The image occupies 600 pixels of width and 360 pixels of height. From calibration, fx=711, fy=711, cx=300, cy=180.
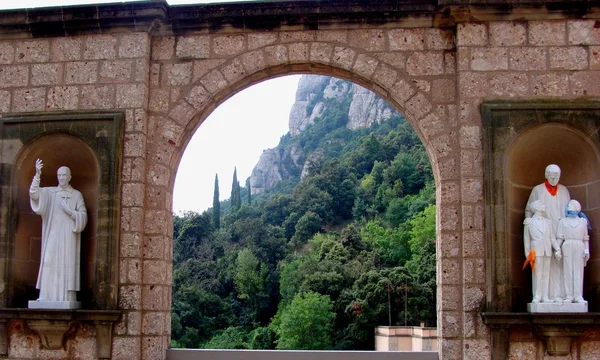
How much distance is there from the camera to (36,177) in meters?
7.60

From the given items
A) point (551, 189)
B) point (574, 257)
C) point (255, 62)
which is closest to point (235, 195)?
point (255, 62)

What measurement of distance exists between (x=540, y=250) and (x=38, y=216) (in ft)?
17.9

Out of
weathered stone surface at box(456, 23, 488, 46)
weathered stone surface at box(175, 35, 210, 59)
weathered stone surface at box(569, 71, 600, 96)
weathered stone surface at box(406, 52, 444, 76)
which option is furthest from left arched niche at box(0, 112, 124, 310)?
weathered stone surface at box(569, 71, 600, 96)

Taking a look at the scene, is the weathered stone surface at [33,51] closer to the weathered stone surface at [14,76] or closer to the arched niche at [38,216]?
the weathered stone surface at [14,76]

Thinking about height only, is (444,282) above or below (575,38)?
below

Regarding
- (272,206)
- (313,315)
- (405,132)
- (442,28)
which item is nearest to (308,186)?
(272,206)

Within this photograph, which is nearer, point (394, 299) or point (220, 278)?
point (394, 299)

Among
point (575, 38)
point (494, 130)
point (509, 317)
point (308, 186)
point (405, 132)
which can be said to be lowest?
point (509, 317)

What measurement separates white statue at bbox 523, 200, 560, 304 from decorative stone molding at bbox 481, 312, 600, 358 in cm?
21

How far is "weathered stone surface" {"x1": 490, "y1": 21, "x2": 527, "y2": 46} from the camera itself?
7.59m

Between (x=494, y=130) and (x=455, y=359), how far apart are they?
2.37 metres

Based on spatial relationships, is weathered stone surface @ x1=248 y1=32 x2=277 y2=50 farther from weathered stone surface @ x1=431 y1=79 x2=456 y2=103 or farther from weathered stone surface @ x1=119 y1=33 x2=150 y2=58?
weathered stone surface @ x1=431 y1=79 x2=456 y2=103

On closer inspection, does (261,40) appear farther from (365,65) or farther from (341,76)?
(365,65)

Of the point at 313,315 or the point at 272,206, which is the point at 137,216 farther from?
the point at 272,206
